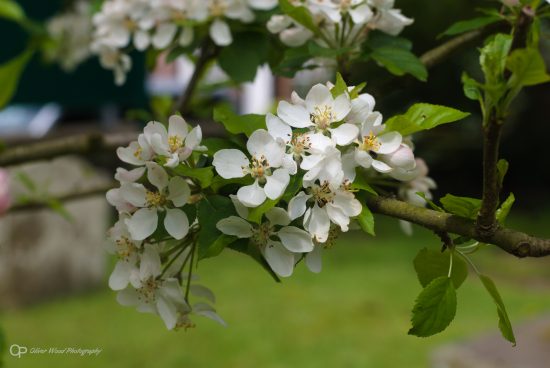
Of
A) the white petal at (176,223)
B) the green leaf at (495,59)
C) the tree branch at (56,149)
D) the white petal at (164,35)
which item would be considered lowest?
the tree branch at (56,149)

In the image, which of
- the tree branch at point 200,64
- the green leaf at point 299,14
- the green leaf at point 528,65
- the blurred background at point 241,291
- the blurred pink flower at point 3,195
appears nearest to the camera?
the green leaf at point 528,65

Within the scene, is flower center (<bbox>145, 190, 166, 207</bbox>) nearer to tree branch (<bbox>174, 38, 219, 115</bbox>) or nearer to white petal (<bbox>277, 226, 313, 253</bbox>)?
white petal (<bbox>277, 226, 313, 253</bbox>)

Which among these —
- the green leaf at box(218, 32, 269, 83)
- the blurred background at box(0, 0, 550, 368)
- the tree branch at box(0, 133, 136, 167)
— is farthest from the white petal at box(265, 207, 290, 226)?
the blurred background at box(0, 0, 550, 368)

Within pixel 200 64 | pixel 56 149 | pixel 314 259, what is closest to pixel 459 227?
pixel 314 259

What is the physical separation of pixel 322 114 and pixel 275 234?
10 cm

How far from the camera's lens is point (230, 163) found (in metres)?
0.61

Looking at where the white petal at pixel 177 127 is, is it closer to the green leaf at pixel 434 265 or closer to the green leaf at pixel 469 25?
the green leaf at pixel 434 265

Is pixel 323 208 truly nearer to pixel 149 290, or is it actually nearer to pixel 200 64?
pixel 149 290

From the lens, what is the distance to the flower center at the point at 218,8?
1.00 m

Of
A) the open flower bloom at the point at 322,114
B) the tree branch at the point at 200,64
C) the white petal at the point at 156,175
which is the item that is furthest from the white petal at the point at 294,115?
the tree branch at the point at 200,64

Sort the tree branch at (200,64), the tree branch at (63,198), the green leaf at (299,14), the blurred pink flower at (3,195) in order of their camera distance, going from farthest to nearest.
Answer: the tree branch at (63,198), the blurred pink flower at (3,195), the tree branch at (200,64), the green leaf at (299,14)

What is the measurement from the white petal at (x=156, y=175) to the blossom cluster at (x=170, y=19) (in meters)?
0.41

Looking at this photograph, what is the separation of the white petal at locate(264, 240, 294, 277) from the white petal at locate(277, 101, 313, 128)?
10cm

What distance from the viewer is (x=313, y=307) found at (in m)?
4.64
